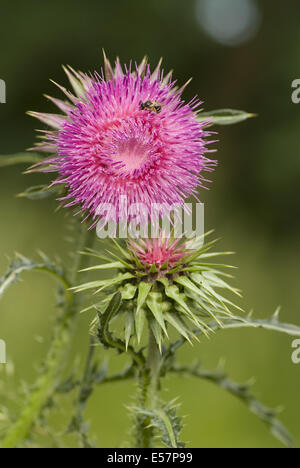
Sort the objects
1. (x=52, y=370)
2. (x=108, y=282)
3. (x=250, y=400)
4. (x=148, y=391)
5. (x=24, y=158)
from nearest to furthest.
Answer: (x=108, y=282), (x=148, y=391), (x=24, y=158), (x=52, y=370), (x=250, y=400)

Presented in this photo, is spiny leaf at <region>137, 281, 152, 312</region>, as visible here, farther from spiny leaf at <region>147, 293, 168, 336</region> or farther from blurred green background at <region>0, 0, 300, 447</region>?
blurred green background at <region>0, 0, 300, 447</region>

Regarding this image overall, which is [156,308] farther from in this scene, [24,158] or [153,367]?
[24,158]

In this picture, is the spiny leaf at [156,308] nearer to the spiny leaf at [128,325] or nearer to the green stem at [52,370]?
the spiny leaf at [128,325]

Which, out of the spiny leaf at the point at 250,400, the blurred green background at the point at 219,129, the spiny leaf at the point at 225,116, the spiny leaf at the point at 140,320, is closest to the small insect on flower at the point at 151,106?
the spiny leaf at the point at 225,116

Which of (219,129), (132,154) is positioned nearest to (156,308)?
(132,154)

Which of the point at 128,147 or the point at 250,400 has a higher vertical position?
the point at 128,147

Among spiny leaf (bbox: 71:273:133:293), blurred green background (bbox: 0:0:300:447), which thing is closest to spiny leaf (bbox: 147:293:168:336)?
spiny leaf (bbox: 71:273:133:293)
